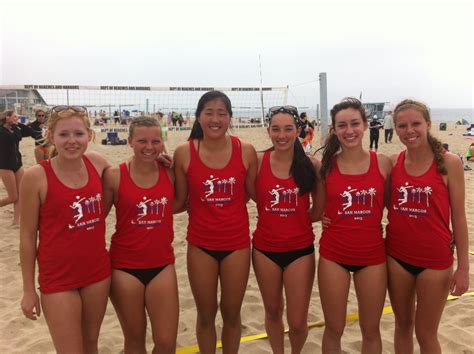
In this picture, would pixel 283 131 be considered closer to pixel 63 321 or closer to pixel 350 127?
pixel 350 127

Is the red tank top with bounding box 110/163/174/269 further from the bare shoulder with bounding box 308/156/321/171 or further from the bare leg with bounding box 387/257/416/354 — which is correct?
the bare leg with bounding box 387/257/416/354

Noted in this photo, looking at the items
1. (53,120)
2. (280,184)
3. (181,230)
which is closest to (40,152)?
(181,230)

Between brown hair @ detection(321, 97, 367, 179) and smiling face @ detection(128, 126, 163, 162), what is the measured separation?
3.53 feet

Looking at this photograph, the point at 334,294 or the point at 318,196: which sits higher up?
the point at 318,196

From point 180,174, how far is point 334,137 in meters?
1.05

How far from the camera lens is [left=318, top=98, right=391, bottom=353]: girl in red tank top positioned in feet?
7.39

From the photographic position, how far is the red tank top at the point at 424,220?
217cm

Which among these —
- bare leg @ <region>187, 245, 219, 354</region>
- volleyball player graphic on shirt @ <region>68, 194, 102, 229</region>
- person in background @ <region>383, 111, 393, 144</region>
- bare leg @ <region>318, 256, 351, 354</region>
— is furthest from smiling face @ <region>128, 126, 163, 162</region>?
person in background @ <region>383, 111, 393, 144</region>

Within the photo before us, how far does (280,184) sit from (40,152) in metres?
6.03

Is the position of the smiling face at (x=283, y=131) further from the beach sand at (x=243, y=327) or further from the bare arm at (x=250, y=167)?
the beach sand at (x=243, y=327)

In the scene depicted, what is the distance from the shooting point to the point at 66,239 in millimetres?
1997

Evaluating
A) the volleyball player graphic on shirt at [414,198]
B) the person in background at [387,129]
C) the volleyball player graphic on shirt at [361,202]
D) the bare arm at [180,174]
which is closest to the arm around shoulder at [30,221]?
the bare arm at [180,174]

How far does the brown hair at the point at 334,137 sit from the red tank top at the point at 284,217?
221 mm

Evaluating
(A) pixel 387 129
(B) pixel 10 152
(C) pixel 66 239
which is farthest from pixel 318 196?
(A) pixel 387 129
